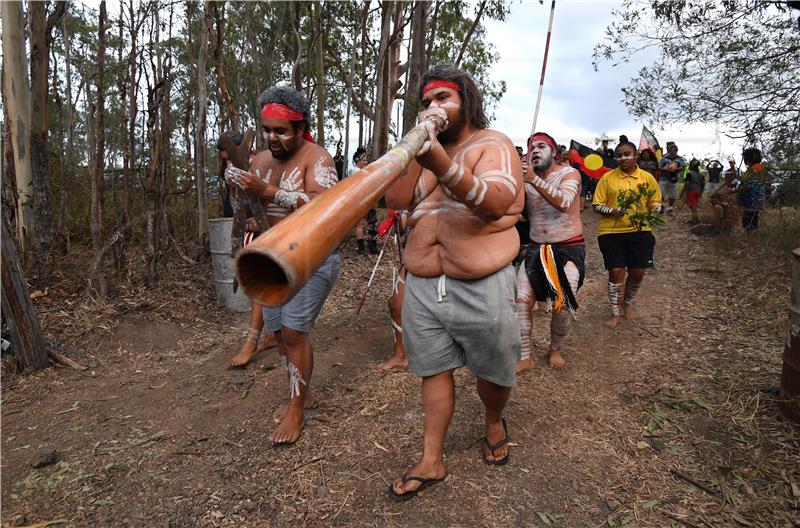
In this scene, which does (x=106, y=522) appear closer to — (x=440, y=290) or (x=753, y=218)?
(x=440, y=290)

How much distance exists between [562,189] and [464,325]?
2.01m

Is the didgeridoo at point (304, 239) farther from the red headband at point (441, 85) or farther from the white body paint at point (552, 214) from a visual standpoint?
the white body paint at point (552, 214)

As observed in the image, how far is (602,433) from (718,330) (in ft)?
9.09

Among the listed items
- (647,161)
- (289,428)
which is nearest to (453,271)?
(289,428)

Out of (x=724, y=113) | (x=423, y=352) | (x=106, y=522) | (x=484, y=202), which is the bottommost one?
(x=106, y=522)

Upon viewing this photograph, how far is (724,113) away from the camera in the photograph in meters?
6.43

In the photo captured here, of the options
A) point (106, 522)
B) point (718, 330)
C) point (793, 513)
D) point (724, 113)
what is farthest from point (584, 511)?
point (724, 113)

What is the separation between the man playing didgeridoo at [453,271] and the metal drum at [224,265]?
134 inches

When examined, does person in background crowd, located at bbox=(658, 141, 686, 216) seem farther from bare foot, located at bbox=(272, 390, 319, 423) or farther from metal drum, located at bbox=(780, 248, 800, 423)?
bare foot, located at bbox=(272, 390, 319, 423)

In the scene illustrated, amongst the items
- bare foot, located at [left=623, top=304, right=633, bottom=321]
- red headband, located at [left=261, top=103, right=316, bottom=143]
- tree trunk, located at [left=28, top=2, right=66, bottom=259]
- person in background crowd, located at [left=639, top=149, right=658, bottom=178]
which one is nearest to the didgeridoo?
red headband, located at [left=261, top=103, right=316, bottom=143]

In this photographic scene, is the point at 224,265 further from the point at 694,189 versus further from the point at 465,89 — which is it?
the point at 694,189

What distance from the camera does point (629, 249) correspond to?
4.92 meters

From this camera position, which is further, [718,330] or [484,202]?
[718,330]

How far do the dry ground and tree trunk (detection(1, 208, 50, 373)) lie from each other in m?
0.15
